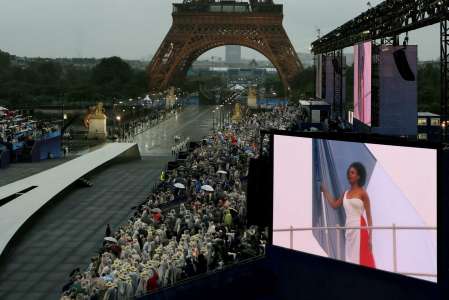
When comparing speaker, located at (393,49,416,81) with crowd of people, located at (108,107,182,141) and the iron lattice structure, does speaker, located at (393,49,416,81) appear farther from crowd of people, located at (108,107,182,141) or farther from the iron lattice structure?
the iron lattice structure

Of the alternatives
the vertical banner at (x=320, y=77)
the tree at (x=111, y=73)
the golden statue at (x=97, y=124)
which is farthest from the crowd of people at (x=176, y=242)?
the tree at (x=111, y=73)

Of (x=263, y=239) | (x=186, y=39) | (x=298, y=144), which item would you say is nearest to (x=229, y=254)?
(x=263, y=239)

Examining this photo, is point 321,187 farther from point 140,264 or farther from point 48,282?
point 48,282

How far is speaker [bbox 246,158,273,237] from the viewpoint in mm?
10891

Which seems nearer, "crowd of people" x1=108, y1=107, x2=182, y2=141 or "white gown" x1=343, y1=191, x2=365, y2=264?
"white gown" x1=343, y1=191, x2=365, y2=264

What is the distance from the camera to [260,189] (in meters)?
10.9

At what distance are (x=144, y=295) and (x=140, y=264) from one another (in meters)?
1.10

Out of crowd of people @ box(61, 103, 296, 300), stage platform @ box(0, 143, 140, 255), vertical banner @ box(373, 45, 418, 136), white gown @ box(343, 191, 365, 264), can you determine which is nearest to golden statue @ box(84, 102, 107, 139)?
stage platform @ box(0, 143, 140, 255)

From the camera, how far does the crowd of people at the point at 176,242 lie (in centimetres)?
1106

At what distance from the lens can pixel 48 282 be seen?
13.9 metres

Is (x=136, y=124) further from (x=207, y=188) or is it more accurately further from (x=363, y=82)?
(x=207, y=188)

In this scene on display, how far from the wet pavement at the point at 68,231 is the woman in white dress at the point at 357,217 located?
672 cm

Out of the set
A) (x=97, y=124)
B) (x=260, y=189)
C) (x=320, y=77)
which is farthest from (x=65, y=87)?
(x=260, y=189)

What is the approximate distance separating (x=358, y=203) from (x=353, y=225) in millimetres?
374
